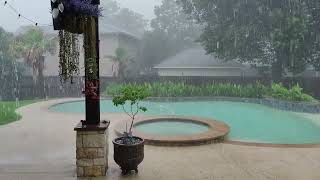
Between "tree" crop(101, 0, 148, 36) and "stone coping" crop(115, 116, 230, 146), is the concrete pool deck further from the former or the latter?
"tree" crop(101, 0, 148, 36)

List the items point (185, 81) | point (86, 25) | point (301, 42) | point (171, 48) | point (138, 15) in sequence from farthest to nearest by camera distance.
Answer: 1. point (138, 15)
2. point (171, 48)
3. point (185, 81)
4. point (301, 42)
5. point (86, 25)

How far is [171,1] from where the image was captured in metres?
49.0

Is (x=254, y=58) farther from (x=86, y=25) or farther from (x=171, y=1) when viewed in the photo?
(x=171, y=1)

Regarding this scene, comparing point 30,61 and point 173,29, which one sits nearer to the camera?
point 30,61

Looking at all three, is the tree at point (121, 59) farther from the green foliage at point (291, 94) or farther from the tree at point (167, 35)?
the green foliage at point (291, 94)

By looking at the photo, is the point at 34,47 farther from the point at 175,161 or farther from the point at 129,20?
the point at 129,20

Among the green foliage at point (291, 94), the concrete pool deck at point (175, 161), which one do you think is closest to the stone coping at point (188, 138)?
the concrete pool deck at point (175, 161)

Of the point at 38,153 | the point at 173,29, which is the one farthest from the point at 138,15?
the point at 38,153

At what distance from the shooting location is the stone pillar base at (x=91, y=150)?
573cm

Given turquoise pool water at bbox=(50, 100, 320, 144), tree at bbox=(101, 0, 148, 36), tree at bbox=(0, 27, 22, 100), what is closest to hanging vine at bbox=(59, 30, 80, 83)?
turquoise pool water at bbox=(50, 100, 320, 144)

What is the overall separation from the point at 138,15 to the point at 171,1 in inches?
656

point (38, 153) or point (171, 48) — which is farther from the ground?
point (171, 48)

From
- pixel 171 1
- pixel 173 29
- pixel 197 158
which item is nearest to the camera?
pixel 197 158

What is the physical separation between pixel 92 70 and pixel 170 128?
583 centimetres
